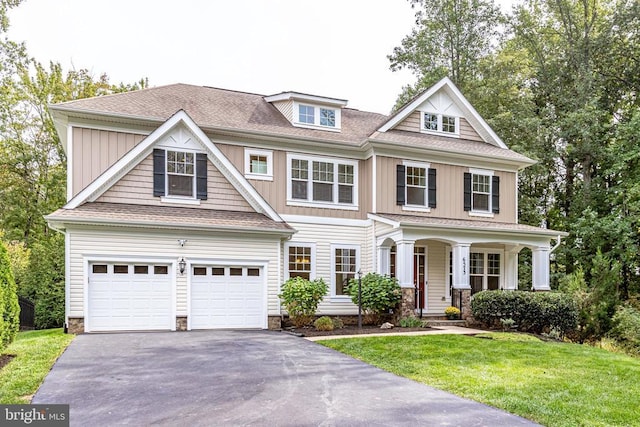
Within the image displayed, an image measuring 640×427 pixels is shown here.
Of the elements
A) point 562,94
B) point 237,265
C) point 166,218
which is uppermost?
point 562,94

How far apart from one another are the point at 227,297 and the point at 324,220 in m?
4.09

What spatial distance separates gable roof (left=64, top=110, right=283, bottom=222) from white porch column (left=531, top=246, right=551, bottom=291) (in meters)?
8.49

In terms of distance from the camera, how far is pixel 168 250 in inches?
528

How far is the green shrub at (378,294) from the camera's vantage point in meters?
14.8

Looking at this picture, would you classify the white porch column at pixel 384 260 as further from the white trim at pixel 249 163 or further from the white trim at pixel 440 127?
the white trim at pixel 440 127

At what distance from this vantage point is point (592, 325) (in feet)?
→ 50.4

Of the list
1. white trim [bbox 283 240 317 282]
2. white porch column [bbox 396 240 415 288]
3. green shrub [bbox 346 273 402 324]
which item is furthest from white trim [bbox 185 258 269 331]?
white porch column [bbox 396 240 415 288]

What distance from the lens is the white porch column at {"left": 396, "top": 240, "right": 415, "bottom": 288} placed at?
1491 centimetres

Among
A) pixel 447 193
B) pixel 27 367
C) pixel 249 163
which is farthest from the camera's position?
pixel 447 193

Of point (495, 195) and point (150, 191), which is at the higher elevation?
point (495, 195)

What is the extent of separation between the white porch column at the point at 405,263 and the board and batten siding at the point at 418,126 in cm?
471

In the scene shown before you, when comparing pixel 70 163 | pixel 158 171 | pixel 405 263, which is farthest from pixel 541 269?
pixel 70 163

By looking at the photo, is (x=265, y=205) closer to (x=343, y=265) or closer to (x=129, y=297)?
(x=343, y=265)

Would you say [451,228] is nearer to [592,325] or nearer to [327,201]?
[327,201]
